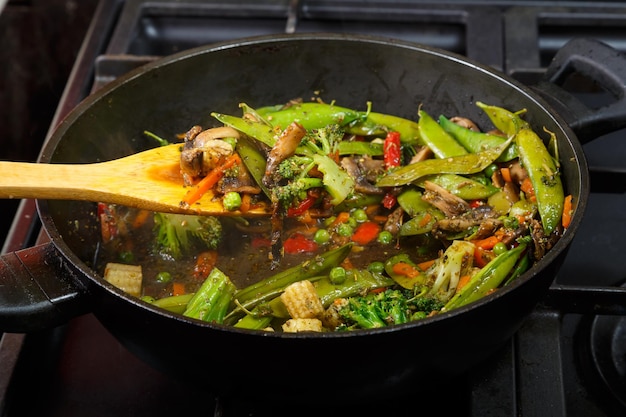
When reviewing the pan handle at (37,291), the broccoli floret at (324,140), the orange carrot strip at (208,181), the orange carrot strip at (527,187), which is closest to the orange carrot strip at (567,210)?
the orange carrot strip at (527,187)

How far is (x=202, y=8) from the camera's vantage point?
10.0 feet

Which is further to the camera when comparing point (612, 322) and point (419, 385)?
point (612, 322)

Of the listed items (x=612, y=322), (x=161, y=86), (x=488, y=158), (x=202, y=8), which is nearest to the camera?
(x=612, y=322)

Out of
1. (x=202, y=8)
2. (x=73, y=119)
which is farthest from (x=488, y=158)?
(x=202, y=8)

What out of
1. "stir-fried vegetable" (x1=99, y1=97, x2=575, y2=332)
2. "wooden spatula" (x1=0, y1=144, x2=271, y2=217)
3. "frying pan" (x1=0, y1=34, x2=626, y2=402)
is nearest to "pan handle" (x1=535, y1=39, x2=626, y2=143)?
"frying pan" (x1=0, y1=34, x2=626, y2=402)

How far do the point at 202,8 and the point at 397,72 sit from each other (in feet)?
3.46

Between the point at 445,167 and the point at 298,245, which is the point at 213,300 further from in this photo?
the point at 445,167

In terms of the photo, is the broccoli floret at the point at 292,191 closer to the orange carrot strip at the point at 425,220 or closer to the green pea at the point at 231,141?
the green pea at the point at 231,141

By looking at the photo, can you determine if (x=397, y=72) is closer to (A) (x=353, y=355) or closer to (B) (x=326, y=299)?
(B) (x=326, y=299)

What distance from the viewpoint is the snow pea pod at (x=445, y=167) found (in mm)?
2225

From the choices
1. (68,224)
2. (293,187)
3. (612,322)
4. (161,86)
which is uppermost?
(161,86)

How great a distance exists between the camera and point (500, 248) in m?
1.98

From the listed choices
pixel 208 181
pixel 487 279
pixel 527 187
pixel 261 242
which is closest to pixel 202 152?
pixel 208 181

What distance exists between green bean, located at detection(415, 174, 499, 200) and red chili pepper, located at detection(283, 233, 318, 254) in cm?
45
